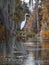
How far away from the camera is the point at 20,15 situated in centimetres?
178

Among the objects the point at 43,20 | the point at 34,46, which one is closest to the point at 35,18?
the point at 43,20

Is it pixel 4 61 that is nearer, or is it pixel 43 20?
pixel 4 61

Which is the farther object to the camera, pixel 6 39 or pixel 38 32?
pixel 38 32

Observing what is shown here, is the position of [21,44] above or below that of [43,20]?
below

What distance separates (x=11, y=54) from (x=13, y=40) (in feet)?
0.45

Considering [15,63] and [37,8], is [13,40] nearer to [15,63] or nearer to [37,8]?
[15,63]

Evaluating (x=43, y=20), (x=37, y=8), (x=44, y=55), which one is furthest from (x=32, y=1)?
(x=44, y=55)

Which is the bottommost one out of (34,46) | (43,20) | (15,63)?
(15,63)

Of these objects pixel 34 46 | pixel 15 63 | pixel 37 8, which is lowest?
pixel 15 63

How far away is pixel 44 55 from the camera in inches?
69.4

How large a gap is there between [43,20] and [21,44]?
1.10 ft

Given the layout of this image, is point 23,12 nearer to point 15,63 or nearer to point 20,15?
point 20,15

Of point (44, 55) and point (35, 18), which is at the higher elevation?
point (35, 18)

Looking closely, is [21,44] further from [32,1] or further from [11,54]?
[32,1]
